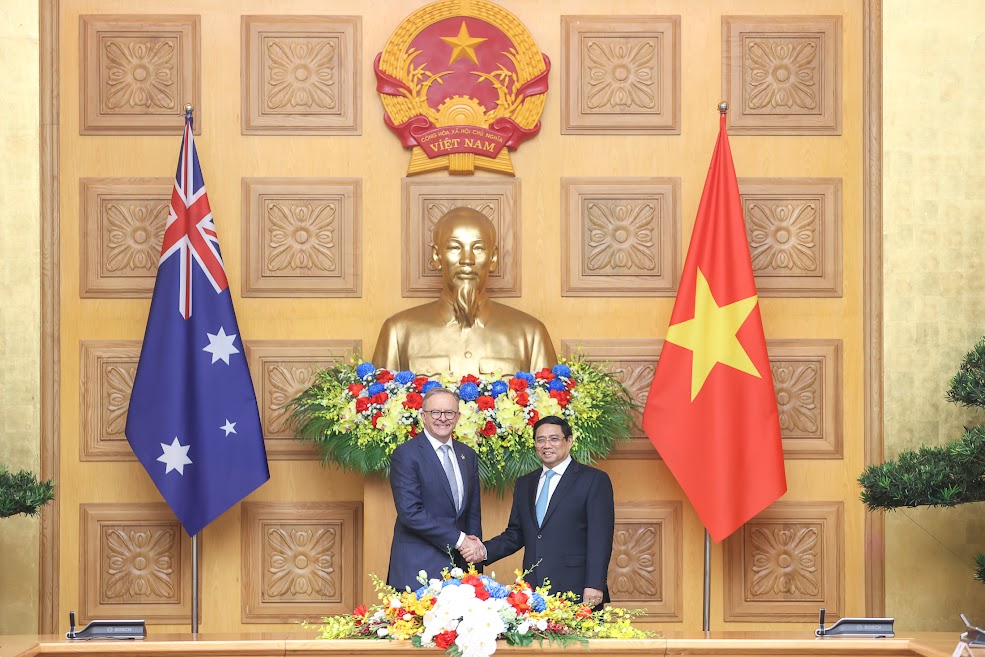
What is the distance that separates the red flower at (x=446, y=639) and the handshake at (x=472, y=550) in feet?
3.32

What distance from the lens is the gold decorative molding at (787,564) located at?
21.3 feet

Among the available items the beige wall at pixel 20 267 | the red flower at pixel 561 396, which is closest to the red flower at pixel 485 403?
the red flower at pixel 561 396

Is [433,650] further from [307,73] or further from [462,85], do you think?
[307,73]

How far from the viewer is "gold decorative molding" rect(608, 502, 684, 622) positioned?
6465mm

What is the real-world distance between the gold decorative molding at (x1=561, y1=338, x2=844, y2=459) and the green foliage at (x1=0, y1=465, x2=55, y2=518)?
2.66 m

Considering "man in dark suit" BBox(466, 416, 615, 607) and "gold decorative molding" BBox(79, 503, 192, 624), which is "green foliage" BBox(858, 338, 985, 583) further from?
"gold decorative molding" BBox(79, 503, 192, 624)

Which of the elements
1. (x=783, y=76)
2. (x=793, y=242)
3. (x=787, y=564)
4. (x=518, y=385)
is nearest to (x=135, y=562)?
(x=518, y=385)

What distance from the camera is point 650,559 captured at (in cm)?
650

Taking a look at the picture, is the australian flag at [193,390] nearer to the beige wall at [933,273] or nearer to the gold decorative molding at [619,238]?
the gold decorative molding at [619,238]

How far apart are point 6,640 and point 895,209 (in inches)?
186

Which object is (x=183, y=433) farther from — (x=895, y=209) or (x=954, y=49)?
(x=954, y=49)

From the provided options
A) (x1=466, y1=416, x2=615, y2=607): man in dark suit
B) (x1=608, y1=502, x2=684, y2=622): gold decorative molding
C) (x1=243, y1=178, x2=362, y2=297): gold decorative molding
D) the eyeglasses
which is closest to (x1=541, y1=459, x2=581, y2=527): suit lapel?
(x1=466, y1=416, x2=615, y2=607): man in dark suit

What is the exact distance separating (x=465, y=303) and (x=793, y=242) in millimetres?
1815

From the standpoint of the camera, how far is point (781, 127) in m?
6.61
